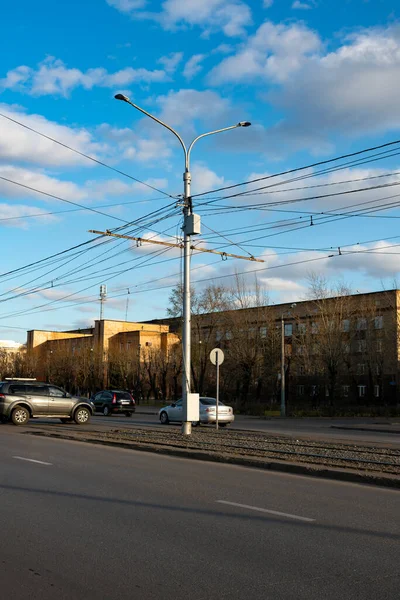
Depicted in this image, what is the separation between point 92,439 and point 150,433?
10.0 ft

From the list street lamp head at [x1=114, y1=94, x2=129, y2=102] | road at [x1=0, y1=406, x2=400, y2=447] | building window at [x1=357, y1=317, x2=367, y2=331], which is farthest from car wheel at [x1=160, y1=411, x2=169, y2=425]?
building window at [x1=357, y1=317, x2=367, y2=331]

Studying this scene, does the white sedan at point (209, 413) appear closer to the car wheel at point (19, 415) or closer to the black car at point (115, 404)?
the car wheel at point (19, 415)

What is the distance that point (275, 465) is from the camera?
43.4ft

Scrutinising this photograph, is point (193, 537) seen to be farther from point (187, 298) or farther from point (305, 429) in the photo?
point (305, 429)

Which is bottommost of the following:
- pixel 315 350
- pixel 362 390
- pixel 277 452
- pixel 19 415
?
pixel 277 452

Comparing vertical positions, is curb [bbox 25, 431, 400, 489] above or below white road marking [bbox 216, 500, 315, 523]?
below

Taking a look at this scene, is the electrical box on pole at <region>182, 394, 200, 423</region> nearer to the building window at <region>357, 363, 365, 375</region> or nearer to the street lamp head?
the street lamp head

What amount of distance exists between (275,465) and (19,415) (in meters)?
15.6

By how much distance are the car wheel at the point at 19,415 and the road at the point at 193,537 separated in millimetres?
14292

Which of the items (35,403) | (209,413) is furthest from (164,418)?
(35,403)

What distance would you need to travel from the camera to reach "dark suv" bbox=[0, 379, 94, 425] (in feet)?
85.0

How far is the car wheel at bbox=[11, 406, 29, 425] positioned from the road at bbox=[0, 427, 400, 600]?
14.3 m

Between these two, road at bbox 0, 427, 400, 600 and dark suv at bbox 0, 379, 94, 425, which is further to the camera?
dark suv at bbox 0, 379, 94, 425

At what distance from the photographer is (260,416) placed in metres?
45.9
